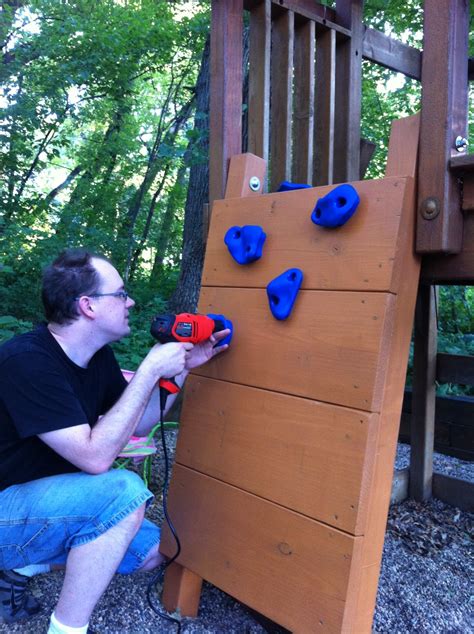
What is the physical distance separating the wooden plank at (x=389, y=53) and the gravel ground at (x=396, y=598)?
2398 millimetres

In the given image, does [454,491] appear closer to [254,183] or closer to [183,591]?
[183,591]

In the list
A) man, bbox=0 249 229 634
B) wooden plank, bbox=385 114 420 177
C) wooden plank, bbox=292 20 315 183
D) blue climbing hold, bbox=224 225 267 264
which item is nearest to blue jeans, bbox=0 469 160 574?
man, bbox=0 249 229 634

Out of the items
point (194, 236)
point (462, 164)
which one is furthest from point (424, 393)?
point (194, 236)

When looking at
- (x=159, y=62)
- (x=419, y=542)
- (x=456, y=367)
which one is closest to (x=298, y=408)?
(x=419, y=542)

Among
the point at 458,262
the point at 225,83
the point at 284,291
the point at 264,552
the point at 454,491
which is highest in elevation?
the point at 225,83

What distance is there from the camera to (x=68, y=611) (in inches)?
62.4

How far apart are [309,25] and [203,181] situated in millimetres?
2670

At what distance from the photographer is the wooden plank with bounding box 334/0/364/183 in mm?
2662

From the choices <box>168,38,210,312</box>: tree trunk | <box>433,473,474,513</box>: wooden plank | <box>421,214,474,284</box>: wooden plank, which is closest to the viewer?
<box>421,214,474,284</box>: wooden plank

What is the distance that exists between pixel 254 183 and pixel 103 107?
664 centimetres

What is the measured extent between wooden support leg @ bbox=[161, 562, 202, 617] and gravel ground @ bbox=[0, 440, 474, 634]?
0.04 meters

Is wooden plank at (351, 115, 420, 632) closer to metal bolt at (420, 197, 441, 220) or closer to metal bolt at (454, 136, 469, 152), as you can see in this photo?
metal bolt at (420, 197, 441, 220)

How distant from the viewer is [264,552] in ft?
5.28

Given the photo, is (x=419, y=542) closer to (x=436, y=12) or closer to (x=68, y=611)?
(x=68, y=611)
